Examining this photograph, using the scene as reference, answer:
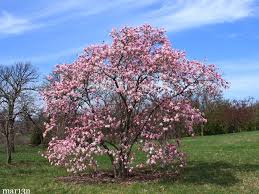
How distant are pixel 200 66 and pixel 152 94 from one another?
71.5 inches

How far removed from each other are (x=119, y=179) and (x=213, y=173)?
10.6 ft

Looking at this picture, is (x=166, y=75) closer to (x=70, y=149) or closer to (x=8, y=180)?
(x=70, y=149)

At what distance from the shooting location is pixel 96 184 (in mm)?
13688

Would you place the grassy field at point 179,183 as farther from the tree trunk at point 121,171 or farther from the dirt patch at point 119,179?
the tree trunk at point 121,171

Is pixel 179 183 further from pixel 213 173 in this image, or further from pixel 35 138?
pixel 35 138

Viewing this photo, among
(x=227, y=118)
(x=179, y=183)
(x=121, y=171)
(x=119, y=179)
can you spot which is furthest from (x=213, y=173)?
(x=227, y=118)

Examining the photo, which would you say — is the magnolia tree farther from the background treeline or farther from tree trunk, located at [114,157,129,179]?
the background treeline

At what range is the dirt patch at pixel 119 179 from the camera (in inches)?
561

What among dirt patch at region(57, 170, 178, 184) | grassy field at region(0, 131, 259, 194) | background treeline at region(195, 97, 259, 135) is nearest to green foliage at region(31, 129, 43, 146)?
background treeline at region(195, 97, 259, 135)

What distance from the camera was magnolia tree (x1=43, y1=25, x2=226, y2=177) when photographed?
14000 millimetres

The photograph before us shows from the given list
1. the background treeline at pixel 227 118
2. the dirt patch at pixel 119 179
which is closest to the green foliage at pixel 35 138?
the background treeline at pixel 227 118

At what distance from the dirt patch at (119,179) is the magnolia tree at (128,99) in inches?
15.8

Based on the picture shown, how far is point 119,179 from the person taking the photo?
1451cm

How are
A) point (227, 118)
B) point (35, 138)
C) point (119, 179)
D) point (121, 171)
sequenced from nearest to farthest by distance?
point (119, 179) → point (121, 171) → point (35, 138) → point (227, 118)
